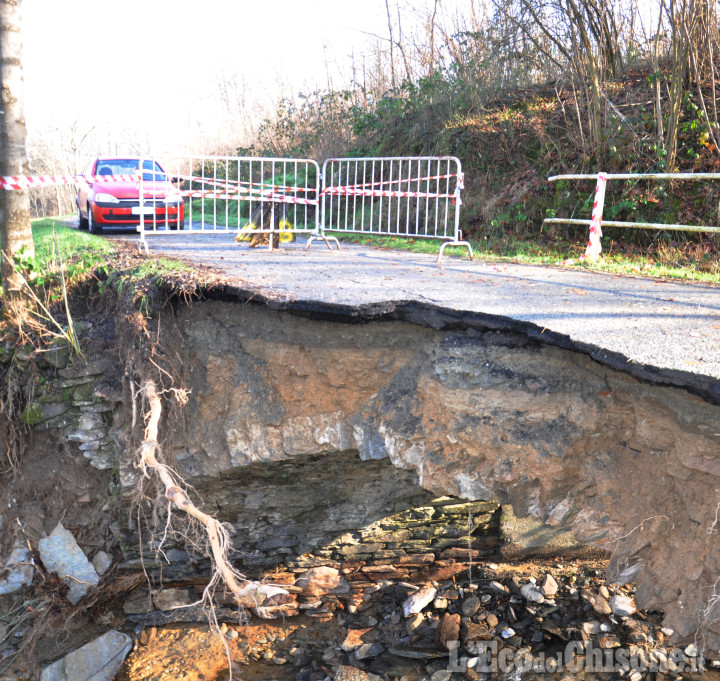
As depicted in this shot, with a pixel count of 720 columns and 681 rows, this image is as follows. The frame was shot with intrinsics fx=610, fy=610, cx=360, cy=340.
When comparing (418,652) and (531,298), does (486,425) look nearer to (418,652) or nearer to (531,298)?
(531,298)

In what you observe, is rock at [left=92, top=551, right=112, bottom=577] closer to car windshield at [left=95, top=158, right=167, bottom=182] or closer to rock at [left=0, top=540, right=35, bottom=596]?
rock at [left=0, top=540, right=35, bottom=596]

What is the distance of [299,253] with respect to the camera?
7.91 m

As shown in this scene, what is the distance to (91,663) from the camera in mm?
5039

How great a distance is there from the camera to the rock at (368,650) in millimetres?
5160

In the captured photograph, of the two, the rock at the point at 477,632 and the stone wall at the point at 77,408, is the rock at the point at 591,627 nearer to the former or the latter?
the rock at the point at 477,632

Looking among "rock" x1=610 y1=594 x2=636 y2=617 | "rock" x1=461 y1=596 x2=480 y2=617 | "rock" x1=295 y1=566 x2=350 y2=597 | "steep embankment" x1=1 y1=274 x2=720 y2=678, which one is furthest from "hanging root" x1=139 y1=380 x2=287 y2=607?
"rock" x1=610 y1=594 x2=636 y2=617

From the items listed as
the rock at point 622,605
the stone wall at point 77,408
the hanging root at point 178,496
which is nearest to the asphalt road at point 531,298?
the hanging root at point 178,496

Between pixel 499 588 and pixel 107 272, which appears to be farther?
pixel 499 588

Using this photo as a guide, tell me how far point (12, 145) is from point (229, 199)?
344 centimetres

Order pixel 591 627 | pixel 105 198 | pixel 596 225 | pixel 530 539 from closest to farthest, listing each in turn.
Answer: pixel 591 627
pixel 530 539
pixel 596 225
pixel 105 198

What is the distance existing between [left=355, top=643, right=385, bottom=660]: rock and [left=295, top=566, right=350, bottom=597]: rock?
0.66 metres

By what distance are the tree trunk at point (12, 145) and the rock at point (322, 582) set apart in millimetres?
3809

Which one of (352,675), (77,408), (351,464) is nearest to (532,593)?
(352,675)

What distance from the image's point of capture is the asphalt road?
3.49 metres
